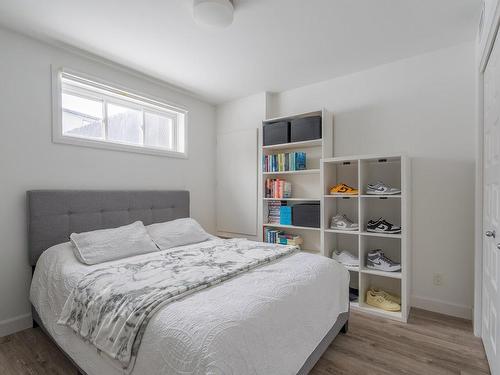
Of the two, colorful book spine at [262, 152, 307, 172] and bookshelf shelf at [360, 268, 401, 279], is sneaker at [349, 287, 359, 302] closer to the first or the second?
bookshelf shelf at [360, 268, 401, 279]

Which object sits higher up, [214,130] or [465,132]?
[214,130]

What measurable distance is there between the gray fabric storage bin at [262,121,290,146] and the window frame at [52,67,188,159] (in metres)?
1.04

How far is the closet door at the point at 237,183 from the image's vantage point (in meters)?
3.51

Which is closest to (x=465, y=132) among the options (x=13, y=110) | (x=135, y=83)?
(x=135, y=83)

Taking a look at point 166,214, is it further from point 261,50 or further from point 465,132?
point 465,132

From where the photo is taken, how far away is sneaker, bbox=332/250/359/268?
2.61 metres

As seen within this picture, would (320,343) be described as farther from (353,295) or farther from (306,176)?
(306,176)

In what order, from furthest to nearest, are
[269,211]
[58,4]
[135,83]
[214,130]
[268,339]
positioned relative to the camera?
[214,130], [269,211], [135,83], [58,4], [268,339]

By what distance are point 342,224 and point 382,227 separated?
1.23 ft

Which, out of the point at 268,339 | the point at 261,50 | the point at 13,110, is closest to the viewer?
the point at 268,339

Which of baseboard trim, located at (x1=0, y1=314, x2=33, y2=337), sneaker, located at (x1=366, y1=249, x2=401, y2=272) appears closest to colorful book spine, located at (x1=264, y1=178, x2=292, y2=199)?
sneaker, located at (x1=366, y1=249, x2=401, y2=272)

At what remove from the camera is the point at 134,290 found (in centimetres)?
141

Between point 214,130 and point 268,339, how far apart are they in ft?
10.4

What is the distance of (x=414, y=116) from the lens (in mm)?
2604
